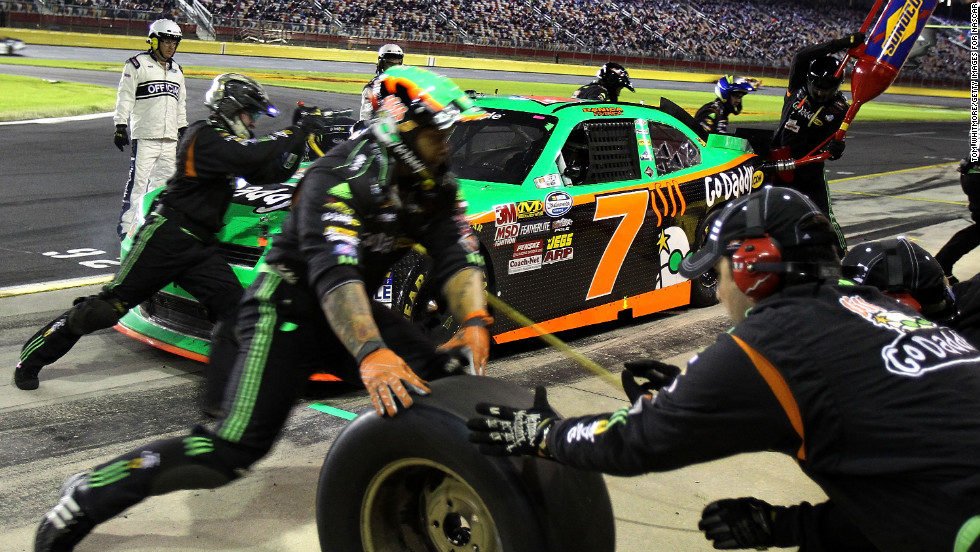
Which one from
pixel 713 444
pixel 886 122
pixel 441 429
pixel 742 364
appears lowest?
pixel 886 122

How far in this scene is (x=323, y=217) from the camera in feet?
10.5

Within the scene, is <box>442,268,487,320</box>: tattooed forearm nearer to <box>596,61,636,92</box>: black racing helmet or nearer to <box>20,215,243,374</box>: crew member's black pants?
<box>20,215,243,374</box>: crew member's black pants

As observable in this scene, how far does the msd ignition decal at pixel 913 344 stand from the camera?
7.49 ft

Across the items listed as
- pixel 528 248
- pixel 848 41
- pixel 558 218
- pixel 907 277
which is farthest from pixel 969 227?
pixel 907 277

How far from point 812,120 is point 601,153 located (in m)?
2.60

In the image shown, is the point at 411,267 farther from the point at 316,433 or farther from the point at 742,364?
the point at 742,364

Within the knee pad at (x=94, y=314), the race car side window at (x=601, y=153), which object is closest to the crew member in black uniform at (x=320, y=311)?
the knee pad at (x=94, y=314)

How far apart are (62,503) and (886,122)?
94.3ft

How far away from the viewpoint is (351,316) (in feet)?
10.0

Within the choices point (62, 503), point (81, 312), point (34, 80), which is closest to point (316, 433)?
point (81, 312)

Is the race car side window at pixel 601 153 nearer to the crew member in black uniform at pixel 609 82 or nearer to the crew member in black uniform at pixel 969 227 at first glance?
the crew member in black uniform at pixel 969 227

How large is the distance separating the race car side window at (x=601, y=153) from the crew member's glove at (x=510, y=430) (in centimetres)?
379

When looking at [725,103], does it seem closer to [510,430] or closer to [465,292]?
[465,292]

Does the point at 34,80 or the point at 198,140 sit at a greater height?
the point at 198,140
